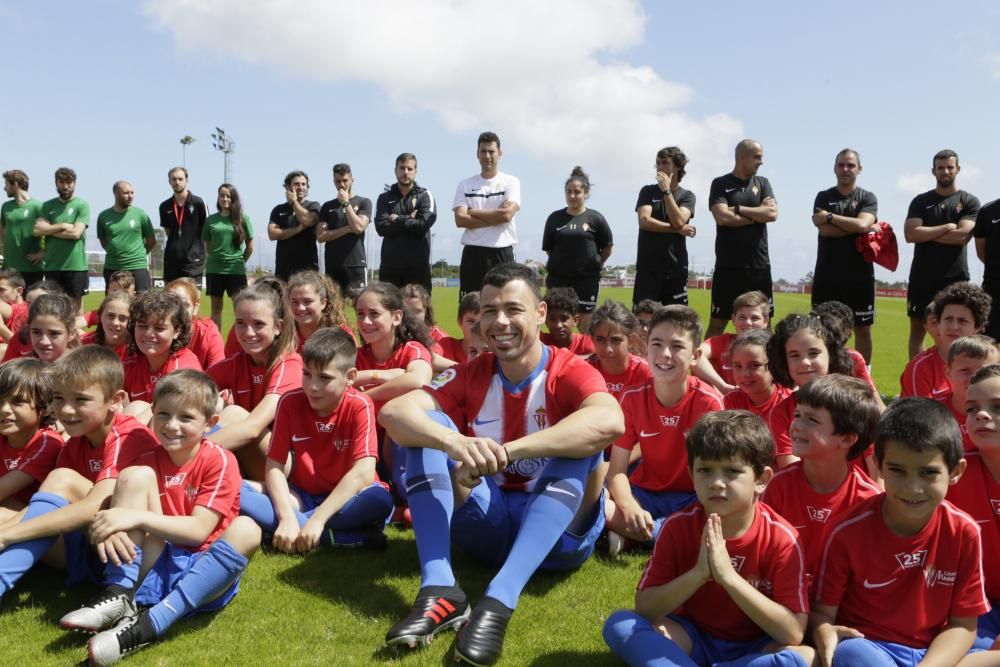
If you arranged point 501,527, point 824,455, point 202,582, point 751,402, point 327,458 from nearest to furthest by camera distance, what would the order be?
point 202,582 → point 824,455 → point 501,527 → point 327,458 → point 751,402

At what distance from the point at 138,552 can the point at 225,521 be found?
40 centimetres

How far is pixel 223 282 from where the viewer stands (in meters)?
12.1

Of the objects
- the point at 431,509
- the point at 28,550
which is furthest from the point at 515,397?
the point at 28,550

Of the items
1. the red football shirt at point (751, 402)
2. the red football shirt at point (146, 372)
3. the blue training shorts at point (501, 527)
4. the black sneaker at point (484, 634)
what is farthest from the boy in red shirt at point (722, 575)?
the red football shirt at point (146, 372)

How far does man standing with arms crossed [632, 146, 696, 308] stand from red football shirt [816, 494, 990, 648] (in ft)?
20.4

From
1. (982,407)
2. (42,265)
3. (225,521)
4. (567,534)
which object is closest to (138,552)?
(225,521)

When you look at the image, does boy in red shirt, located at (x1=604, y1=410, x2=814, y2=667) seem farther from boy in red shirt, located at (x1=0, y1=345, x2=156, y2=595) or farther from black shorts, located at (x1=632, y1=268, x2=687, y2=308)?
black shorts, located at (x1=632, y1=268, x2=687, y2=308)

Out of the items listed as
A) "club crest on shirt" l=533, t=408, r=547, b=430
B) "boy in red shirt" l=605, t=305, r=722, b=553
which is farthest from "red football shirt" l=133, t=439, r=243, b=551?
"boy in red shirt" l=605, t=305, r=722, b=553

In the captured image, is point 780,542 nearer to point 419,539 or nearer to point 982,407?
point 982,407

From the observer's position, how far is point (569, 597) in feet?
13.5

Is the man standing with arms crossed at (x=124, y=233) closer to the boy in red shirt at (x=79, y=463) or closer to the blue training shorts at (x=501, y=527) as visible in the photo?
the boy in red shirt at (x=79, y=463)

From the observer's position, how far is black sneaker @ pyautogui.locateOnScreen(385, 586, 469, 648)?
132 inches

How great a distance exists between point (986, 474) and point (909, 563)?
789mm

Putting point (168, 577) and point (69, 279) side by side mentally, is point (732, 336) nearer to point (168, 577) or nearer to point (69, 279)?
point (168, 577)
